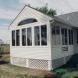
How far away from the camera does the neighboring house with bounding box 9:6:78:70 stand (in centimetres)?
1162

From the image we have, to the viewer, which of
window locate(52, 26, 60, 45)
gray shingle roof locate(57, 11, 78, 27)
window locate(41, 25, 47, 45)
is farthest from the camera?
gray shingle roof locate(57, 11, 78, 27)

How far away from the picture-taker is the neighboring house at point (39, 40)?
11617 mm

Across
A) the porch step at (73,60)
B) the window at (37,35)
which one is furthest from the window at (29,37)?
the porch step at (73,60)

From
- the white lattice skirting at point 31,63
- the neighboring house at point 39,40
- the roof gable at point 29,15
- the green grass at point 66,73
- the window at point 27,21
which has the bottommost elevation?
the green grass at point 66,73

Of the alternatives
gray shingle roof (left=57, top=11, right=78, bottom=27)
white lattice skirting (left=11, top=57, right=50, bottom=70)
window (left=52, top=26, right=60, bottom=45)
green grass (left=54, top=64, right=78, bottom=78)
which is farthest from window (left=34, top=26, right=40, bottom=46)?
gray shingle roof (left=57, top=11, right=78, bottom=27)

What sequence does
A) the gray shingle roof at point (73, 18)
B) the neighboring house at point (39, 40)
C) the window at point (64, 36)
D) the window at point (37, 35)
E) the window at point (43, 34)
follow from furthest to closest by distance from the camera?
the gray shingle roof at point (73, 18)
the window at point (64, 36)
the window at point (37, 35)
the window at point (43, 34)
the neighboring house at point (39, 40)

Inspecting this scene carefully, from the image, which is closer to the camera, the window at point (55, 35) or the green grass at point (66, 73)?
the green grass at point (66, 73)

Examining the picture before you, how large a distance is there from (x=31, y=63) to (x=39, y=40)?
259 cm

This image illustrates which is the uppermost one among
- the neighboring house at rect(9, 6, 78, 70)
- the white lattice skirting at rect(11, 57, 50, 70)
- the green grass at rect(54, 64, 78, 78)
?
the neighboring house at rect(9, 6, 78, 70)

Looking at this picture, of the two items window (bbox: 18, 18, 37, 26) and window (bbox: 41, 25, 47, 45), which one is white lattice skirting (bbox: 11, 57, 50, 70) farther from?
window (bbox: 18, 18, 37, 26)

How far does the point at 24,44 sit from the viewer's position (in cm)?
1359

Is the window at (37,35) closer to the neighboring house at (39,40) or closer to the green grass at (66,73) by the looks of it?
the neighboring house at (39,40)

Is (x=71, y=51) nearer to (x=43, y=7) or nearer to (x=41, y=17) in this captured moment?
(x=41, y=17)

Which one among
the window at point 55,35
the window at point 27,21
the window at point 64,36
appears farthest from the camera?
the window at point 64,36
